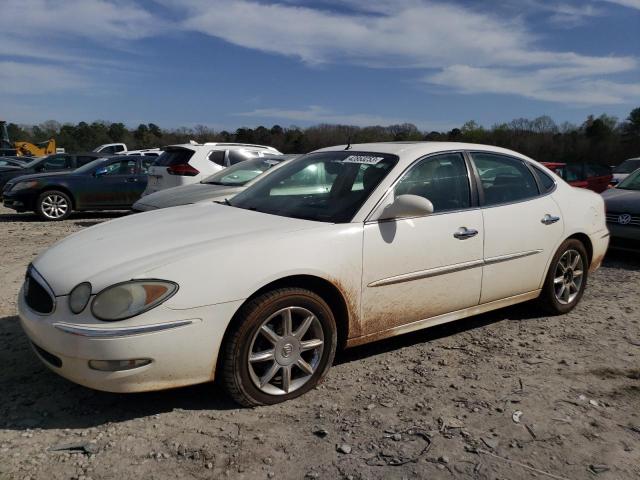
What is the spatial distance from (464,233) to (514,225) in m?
0.62

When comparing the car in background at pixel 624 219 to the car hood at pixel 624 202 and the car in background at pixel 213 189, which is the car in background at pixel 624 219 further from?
the car in background at pixel 213 189

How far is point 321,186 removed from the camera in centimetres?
405

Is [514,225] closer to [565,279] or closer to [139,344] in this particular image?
[565,279]

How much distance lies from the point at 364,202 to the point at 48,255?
2.04 m

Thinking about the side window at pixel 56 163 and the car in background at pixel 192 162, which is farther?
the side window at pixel 56 163

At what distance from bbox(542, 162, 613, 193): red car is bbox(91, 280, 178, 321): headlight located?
37.3 feet

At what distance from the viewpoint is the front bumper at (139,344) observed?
272 centimetres

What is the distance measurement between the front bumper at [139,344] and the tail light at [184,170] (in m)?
7.23

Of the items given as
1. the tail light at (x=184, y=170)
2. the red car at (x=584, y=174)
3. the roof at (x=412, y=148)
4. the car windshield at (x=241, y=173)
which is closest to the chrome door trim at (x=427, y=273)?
the roof at (x=412, y=148)

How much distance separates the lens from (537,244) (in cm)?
448

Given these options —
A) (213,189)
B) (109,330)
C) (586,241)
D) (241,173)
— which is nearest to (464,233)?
(586,241)

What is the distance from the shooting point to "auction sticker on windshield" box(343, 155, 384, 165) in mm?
3963

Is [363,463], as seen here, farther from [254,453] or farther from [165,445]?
[165,445]

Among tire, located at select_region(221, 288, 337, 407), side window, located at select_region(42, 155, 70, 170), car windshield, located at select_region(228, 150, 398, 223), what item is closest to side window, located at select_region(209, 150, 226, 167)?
car windshield, located at select_region(228, 150, 398, 223)
